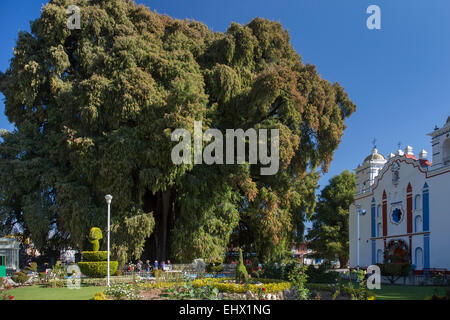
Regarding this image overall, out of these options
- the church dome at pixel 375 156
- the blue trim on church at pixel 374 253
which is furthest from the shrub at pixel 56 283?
the church dome at pixel 375 156

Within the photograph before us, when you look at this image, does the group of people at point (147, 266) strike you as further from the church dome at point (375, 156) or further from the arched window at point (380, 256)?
the church dome at point (375, 156)

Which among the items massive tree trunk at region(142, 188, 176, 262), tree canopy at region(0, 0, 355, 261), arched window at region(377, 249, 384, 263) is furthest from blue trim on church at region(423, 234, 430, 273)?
massive tree trunk at region(142, 188, 176, 262)

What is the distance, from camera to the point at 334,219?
41188 mm

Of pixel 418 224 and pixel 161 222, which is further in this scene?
pixel 161 222

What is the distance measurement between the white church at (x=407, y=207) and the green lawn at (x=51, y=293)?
15883 mm

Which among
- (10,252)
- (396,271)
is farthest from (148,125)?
(396,271)

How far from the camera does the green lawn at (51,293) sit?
45.3 ft

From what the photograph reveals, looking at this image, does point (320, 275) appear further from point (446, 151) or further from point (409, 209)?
point (446, 151)

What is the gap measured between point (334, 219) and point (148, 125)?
76.5 ft

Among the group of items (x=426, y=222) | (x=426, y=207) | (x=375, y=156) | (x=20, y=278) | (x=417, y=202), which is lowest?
(x=20, y=278)

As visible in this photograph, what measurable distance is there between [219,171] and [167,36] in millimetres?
9431

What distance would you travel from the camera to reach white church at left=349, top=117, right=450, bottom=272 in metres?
22.6
